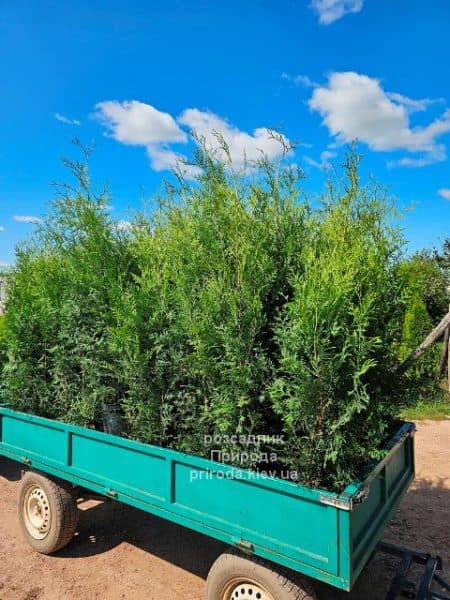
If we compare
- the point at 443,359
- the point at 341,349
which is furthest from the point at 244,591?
the point at 443,359

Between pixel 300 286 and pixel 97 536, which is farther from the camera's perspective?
pixel 97 536

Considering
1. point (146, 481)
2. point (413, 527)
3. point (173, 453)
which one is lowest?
point (413, 527)

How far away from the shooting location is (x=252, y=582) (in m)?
2.53

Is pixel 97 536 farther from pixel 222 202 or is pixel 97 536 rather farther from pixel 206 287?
pixel 222 202

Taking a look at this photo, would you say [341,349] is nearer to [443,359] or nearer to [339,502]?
[339,502]

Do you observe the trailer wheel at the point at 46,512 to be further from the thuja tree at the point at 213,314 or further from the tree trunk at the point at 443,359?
the tree trunk at the point at 443,359

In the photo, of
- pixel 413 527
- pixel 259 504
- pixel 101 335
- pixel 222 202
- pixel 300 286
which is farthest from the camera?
pixel 413 527

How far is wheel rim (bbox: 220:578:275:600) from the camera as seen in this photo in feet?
8.18

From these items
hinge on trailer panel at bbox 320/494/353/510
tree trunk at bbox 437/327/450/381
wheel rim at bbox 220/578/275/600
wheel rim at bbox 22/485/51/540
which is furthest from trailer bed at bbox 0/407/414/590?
tree trunk at bbox 437/327/450/381

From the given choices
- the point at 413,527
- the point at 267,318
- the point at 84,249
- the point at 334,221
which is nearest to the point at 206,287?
the point at 267,318

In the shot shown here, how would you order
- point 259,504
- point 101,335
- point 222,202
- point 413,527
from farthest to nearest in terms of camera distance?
point 413,527 → point 101,335 → point 222,202 → point 259,504

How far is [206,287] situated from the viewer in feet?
10.1

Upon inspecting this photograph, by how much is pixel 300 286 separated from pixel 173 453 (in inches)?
54.8

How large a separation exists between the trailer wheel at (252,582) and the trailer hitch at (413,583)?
0.75 meters
